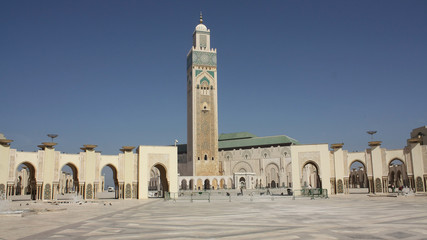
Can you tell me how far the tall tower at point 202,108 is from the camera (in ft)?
161

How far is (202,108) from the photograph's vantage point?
49875mm

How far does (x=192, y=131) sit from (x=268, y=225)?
40307 mm

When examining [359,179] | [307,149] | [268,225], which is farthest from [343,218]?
[359,179]

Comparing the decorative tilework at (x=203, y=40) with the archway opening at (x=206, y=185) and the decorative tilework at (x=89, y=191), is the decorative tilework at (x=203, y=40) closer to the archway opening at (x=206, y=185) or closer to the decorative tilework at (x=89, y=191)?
the archway opening at (x=206, y=185)

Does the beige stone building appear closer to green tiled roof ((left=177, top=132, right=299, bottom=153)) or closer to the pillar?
green tiled roof ((left=177, top=132, right=299, bottom=153))

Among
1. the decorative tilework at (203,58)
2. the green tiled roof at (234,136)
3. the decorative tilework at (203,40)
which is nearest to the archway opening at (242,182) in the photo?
the green tiled roof at (234,136)

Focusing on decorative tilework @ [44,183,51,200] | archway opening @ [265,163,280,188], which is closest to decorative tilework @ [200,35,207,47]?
archway opening @ [265,163,280,188]

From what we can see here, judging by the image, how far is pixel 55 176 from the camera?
77.6 feet

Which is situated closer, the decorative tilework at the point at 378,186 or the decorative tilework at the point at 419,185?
the decorative tilework at the point at 419,185

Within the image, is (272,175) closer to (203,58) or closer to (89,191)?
(203,58)

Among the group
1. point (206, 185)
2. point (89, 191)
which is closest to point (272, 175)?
point (206, 185)

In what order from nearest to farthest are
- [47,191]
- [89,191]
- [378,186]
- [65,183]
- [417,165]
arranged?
[47,191]
[89,191]
[378,186]
[417,165]
[65,183]

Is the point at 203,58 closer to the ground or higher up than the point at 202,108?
higher up

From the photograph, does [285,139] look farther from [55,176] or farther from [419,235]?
[419,235]
